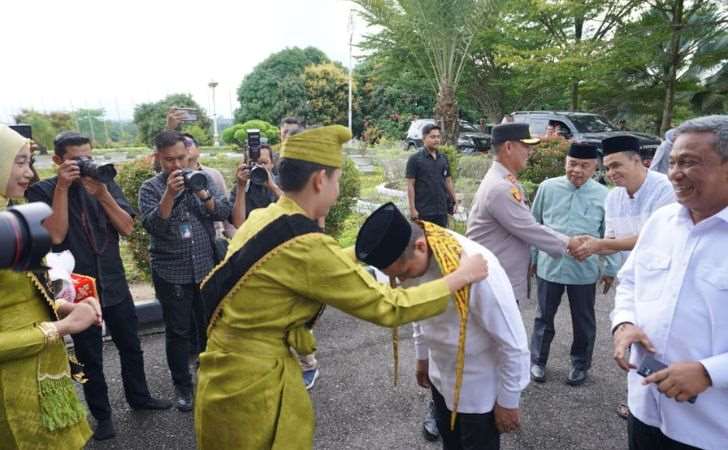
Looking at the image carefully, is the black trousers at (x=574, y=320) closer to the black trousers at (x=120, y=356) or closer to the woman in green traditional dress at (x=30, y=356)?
the black trousers at (x=120, y=356)

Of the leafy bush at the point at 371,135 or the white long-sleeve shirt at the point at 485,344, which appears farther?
the leafy bush at the point at 371,135

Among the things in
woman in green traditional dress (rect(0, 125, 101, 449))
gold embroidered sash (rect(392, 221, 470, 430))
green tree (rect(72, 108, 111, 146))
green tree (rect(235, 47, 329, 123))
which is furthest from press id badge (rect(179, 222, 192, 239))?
green tree (rect(72, 108, 111, 146))

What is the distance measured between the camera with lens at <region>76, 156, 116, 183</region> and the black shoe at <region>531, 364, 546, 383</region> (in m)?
3.35

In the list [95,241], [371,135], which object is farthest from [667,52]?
[95,241]

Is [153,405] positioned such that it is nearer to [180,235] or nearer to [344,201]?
[180,235]

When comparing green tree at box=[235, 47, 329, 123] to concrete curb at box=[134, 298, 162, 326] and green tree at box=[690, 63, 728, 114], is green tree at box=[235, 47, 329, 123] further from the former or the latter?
concrete curb at box=[134, 298, 162, 326]

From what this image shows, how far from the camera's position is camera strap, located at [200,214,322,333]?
165 cm

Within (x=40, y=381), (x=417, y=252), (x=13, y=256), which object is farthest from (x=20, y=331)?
(x=417, y=252)

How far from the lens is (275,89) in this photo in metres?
26.9

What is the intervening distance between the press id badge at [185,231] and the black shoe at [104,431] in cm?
128

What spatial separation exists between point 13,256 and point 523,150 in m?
2.90

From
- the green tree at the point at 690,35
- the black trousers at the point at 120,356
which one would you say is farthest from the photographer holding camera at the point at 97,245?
the green tree at the point at 690,35

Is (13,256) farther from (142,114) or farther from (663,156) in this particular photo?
(142,114)

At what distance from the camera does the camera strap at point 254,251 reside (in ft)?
5.41
